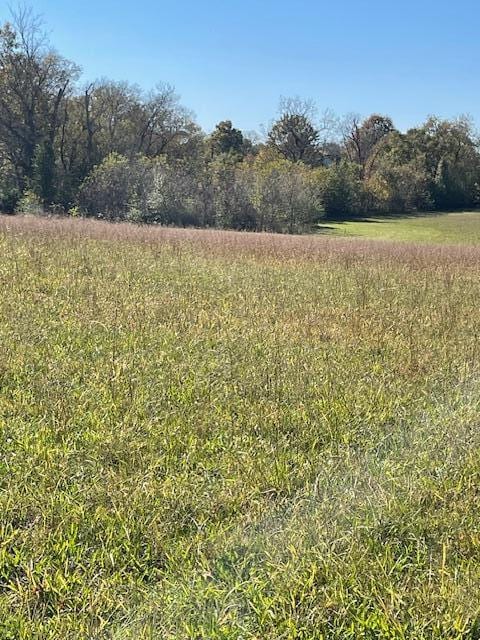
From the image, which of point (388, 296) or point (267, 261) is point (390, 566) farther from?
point (267, 261)

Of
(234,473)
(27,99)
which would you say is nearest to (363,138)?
(27,99)

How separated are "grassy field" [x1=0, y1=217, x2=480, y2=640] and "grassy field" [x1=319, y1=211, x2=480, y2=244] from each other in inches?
1112

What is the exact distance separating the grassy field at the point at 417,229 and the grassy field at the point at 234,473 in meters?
28.2

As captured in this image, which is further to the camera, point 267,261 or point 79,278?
point 267,261

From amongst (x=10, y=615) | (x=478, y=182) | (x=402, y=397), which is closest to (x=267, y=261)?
(x=402, y=397)

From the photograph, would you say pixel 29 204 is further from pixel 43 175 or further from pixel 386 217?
pixel 386 217

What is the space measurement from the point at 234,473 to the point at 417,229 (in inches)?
1640

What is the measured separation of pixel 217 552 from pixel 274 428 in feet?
4.31

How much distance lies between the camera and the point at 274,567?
214 cm

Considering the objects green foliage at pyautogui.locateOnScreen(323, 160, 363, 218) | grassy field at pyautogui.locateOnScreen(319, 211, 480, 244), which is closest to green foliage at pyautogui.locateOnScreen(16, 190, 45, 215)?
grassy field at pyautogui.locateOnScreen(319, 211, 480, 244)

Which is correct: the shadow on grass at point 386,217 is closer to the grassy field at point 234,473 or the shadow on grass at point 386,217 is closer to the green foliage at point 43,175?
the green foliage at point 43,175

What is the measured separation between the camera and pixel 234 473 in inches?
115

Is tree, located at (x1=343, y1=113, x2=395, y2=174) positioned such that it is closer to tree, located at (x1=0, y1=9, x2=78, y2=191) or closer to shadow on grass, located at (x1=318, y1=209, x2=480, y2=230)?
shadow on grass, located at (x1=318, y1=209, x2=480, y2=230)

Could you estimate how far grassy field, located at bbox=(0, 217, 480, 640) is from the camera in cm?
197
